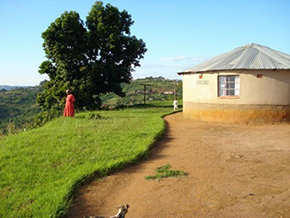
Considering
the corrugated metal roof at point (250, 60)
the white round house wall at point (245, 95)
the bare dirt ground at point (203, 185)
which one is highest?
the corrugated metal roof at point (250, 60)

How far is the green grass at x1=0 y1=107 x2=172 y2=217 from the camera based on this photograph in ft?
14.8

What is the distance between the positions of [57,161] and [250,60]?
31.4ft

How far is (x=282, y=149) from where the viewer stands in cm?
808

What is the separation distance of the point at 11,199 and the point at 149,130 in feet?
20.0

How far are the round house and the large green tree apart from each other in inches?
296

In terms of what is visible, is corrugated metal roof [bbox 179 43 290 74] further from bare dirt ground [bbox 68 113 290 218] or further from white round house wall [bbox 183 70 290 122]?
bare dirt ground [bbox 68 113 290 218]

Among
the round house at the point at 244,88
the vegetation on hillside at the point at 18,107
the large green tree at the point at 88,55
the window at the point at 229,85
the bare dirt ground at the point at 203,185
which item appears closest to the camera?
the bare dirt ground at the point at 203,185

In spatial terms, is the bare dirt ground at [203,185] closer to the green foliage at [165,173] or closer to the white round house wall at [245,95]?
the green foliage at [165,173]

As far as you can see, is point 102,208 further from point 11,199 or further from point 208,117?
point 208,117

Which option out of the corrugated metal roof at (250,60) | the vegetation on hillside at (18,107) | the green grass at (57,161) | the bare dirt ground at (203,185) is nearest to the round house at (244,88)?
the corrugated metal roof at (250,60)

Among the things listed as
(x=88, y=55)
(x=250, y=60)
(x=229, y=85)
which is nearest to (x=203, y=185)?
(x=229, y=85)

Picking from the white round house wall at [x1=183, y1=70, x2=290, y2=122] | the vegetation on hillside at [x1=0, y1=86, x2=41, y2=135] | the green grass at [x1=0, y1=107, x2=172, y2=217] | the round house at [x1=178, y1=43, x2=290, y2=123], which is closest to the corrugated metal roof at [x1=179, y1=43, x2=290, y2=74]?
the round house at [x1=178, y1=43, x2=290, y2=123]

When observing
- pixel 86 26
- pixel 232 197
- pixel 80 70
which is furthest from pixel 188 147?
pixel 86 26

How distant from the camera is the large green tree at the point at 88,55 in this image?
18859 mm
